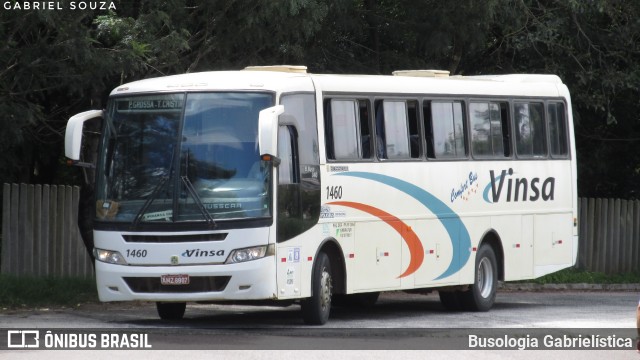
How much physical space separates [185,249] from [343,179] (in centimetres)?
265

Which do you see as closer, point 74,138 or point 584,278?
point 74,138

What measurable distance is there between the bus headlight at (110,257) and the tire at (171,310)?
142 cm

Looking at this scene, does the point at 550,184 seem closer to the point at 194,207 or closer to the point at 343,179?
the point at 343,179

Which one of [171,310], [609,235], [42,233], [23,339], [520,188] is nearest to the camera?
[23,339]

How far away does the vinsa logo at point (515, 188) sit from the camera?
21.4 metres

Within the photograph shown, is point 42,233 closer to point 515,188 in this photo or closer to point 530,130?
point 515,188

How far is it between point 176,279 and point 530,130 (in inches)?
315

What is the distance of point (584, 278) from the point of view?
28.0 m

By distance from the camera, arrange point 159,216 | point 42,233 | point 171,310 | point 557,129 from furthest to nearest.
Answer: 1. point 557,129
2. point 42,233
3. point 171,310
4. point 159,216

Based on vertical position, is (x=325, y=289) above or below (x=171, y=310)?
above

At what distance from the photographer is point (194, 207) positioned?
16.5 metres

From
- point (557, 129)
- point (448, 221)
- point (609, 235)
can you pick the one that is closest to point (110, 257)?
point (448, 221)

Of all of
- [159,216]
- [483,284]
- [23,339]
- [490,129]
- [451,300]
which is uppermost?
[490,129]

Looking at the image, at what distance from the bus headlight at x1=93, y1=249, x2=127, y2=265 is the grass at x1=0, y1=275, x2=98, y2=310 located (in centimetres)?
266
